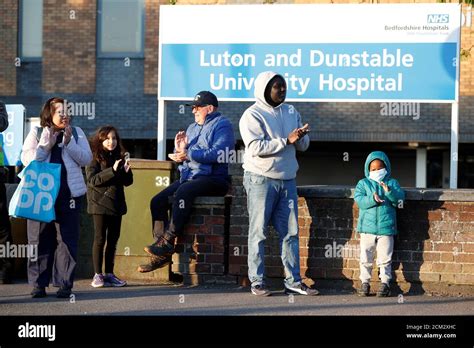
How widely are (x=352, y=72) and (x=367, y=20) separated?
24.8 inches

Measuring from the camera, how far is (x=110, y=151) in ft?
28.4

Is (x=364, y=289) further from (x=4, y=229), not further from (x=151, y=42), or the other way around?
(x=151, y=42)

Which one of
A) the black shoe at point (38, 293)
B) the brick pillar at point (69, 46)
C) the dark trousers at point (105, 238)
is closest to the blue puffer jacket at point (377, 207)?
the dark trousers at point (105, 238)

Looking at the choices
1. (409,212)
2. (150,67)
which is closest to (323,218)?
(409,212)

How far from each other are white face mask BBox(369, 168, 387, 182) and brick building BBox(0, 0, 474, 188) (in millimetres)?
12909

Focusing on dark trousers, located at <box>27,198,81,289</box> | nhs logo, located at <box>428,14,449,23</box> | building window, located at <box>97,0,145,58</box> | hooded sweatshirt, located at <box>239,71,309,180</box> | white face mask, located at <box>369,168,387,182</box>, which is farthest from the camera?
building window, located at <box>97,0,145,58</box>

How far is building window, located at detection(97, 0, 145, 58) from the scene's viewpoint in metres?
21.9

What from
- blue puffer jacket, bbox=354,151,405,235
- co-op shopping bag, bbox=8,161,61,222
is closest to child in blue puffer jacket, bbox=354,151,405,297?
blue puffer jacket, bbox=354,151,405,235

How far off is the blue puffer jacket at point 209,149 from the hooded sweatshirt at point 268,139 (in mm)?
439

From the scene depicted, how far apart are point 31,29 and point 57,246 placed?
635 inches

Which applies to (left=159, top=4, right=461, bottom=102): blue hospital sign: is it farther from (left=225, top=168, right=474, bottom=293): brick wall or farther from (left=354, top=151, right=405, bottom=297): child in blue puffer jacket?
(left=354, top=151, right=405, bottom=297): child in blue puffer jacket

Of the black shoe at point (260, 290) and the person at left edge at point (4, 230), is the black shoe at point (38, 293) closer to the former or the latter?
the person at left edge at point (4, 230)

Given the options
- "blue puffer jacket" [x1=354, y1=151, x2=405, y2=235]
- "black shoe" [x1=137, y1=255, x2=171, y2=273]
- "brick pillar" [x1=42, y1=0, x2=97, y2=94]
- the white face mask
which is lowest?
"black shoe" [x1=137, y1=255, x2=171, y2=273]

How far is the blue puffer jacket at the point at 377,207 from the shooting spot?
25.8 ft
